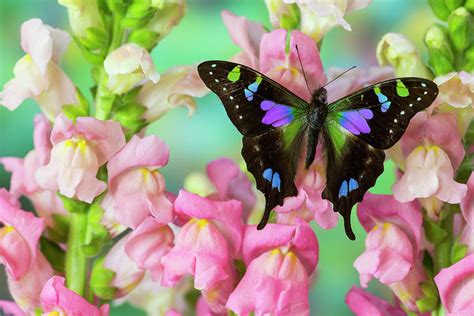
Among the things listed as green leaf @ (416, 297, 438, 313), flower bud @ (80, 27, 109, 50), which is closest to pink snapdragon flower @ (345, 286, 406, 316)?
green leaf @ (416, 297, 438, 313)

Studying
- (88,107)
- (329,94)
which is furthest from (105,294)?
(329,94)

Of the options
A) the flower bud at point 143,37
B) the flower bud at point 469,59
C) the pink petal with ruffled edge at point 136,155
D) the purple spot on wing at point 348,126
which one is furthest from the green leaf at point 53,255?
the flower bud at point 469,59

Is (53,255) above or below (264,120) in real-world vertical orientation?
below

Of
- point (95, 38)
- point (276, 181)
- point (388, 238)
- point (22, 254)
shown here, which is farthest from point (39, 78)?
point (388, 238)

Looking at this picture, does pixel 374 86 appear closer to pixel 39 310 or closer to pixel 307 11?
pixel 307 11

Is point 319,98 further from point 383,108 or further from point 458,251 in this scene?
point 458,251

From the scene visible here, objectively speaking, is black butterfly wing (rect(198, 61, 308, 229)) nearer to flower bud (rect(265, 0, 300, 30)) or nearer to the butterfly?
the butterfly

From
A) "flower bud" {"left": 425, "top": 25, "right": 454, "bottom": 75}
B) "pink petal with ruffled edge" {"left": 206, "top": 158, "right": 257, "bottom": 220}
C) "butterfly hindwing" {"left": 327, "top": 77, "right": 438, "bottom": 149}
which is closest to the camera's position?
"butterfly hindwing" {"left": 327, "top": 77, "right": 438, "bottom": 149}
